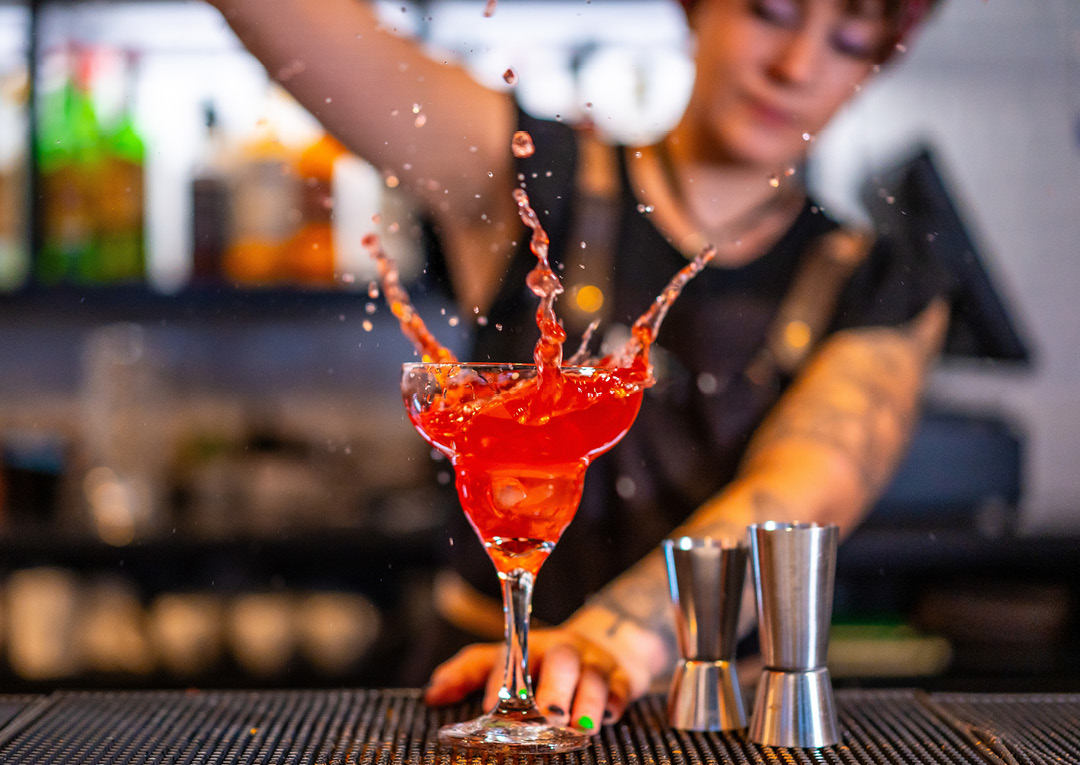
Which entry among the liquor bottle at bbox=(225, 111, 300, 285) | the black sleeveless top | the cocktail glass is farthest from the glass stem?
the liquor bottle at bbox=(225, 111, 300, 285)

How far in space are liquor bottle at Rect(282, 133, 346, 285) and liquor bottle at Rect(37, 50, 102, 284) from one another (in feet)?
1.43

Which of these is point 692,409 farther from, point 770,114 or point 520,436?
point 520,436

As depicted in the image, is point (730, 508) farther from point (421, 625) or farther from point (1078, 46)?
point (1078, 46)

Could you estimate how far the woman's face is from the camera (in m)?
1.33

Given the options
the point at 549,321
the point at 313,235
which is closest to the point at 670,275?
the point at 549,321

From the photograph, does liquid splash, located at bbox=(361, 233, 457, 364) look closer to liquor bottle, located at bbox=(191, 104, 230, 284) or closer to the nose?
the nose

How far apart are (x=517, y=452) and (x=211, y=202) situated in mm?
1722

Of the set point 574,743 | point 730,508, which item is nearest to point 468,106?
point 730,508

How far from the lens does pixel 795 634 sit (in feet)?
2.79

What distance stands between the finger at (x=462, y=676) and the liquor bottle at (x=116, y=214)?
68.6 inches

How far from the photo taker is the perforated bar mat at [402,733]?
811 mm

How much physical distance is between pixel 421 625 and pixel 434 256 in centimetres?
129

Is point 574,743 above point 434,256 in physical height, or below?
below

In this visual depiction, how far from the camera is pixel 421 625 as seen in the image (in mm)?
2387
